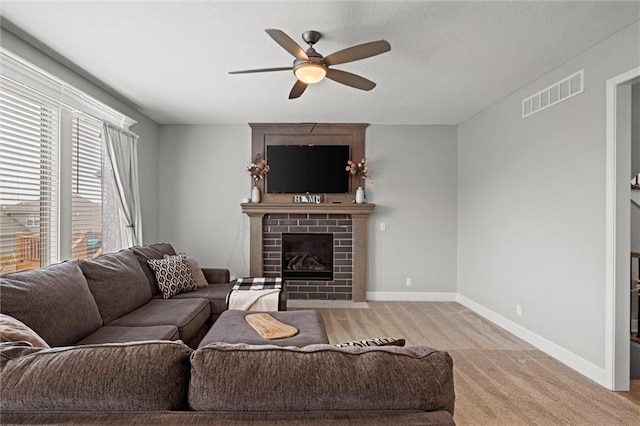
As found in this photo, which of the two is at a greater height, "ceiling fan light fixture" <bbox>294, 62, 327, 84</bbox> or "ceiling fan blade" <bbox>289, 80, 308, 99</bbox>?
"ceiling fan blade" <bbox>289, 80, 308, 99</bbox>

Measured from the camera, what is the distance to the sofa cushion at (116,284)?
2.75 metres

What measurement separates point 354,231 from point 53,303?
3.87m

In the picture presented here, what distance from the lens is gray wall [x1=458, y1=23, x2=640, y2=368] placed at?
286cm

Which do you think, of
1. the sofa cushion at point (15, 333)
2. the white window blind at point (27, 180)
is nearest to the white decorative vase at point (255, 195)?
the white window blind at point (27, 180)

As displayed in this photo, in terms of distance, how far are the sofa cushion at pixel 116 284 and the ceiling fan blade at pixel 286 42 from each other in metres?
2.23

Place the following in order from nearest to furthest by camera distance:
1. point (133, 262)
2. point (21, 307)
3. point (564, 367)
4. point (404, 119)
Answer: point (21, 307), point (564, 367), point (133, 262), point (404, 119)

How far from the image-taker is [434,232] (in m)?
5.49

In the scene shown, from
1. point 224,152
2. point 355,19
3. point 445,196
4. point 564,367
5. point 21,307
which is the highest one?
point 355,19

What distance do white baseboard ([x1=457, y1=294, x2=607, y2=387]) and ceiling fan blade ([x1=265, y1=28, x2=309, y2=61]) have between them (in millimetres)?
3309

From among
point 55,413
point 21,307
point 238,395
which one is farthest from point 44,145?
point 238,395

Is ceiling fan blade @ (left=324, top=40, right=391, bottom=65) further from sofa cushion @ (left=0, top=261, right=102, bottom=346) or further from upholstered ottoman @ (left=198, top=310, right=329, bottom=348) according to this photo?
sofa cushion @ (left=0, top=261, right=102, bottom=346)

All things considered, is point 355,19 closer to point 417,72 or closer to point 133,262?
point 417,72

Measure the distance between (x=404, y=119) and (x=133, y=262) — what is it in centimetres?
395

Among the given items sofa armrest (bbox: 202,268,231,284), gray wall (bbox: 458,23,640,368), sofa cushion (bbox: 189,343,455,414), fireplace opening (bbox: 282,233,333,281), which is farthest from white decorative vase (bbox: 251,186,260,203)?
sofa cushion (bbox: 189,343,455,414)
